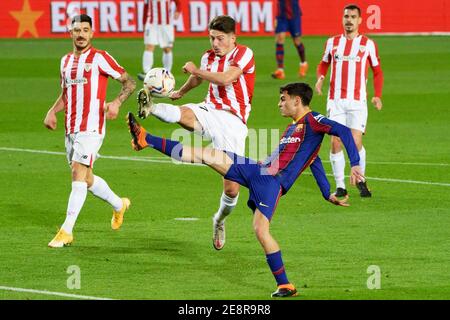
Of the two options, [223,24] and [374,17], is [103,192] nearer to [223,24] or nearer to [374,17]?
[223,24]

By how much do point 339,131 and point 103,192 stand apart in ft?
10.8

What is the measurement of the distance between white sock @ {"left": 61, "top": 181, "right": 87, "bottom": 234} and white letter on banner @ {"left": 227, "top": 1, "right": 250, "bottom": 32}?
2498cm

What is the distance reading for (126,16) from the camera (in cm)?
3681

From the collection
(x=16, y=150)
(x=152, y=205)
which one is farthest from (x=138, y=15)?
(x=152, y=205)

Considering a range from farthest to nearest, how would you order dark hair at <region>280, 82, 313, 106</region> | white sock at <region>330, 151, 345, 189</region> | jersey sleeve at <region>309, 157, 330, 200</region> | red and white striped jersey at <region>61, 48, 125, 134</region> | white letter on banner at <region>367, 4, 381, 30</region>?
white letter on banner at <region>367, 4, 381, 30</region> → white sock at <region>330, 151, 345, 189</region> → red and white striped jersey at <region>61, 48, 125, 134</region> → dark hair at <region>280, 82, 313, 106</region> → jersey sleeve at <region>309, 157, 330, 200</region>

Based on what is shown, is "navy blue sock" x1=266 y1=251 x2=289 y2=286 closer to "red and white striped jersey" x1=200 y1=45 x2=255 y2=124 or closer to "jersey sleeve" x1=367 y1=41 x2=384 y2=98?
"red and white striped jersey" x1=200 y1=45 x2=255 y2=124

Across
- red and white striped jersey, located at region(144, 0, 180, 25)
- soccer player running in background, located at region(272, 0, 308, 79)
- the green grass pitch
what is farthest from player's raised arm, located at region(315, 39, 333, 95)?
soccer player running in background, located at region(272, 0, 308, 79)

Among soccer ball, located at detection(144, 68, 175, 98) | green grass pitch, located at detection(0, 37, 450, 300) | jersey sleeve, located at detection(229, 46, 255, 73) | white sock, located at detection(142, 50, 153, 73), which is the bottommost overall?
green grass pitch, located at detection(0, 37, 450, 300)

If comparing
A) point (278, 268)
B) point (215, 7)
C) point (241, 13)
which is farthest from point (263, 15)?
point (278, 268)

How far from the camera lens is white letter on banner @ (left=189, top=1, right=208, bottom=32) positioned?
3622 cm

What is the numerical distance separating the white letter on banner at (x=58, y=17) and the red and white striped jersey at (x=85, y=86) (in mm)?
24234

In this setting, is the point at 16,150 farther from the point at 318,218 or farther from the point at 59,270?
the point at 59,270

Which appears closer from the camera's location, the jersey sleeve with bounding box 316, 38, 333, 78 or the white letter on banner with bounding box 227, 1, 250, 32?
the jersey sleeve with bounding box 316, 38, 333, 78
